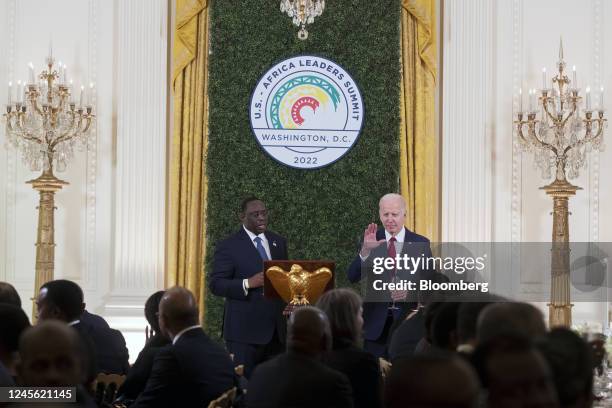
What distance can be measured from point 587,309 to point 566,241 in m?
0.98

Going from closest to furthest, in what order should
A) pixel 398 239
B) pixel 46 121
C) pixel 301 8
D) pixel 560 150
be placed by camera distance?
pixel 398 239 → pixel 301 8 → pixel 46 121 → pixel 560 150

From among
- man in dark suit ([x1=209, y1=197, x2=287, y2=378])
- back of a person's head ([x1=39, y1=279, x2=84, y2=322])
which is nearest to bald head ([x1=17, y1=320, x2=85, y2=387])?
back of a person's head ([x1=39, y1=279, x2=84, y2=322])

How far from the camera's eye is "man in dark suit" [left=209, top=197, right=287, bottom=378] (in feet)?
23.2

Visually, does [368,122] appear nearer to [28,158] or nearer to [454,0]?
[454,0]

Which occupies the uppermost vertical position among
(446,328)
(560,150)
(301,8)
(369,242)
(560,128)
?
(301,8)

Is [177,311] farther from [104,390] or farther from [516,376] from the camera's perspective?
[516,376]

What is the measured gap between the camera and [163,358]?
14.5 ft

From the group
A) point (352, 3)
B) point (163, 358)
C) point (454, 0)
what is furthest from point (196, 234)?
point (163, 358)

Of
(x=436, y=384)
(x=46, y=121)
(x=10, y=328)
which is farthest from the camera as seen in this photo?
(x=46, y=121)

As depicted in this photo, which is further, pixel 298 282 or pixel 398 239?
pixel 398 239

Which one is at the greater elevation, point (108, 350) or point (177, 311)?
point (177, 311)

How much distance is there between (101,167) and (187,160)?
0.75 metres

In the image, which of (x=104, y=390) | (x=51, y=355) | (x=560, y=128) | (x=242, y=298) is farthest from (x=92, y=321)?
(x=560, y=128)

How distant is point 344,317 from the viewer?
4473mm
